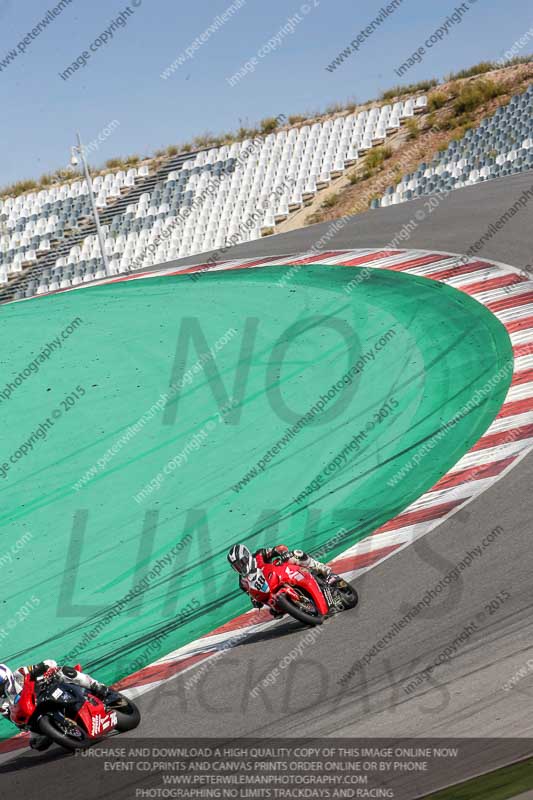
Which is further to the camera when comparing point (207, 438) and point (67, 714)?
point (207, 438)

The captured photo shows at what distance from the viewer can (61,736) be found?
23.8 ft

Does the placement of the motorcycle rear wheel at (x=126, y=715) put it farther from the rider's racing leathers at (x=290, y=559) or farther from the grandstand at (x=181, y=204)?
the grandstand at (x=181, y=204)

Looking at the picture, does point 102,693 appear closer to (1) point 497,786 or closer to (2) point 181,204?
(1) point 497,786

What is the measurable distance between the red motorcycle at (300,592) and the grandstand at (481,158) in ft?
65.3

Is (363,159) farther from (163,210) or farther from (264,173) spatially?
(163,210)

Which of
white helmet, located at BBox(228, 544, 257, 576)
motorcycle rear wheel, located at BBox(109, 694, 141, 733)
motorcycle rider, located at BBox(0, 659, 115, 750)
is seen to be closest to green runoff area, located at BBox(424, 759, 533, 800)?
motorcycle rear wheel, located at BBox(109, 694, 141, 733)

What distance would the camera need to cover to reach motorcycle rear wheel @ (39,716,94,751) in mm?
7242

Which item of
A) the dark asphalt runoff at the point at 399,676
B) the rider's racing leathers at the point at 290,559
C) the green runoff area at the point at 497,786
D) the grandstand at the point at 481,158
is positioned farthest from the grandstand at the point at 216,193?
the green runoff area at the point at 497,786

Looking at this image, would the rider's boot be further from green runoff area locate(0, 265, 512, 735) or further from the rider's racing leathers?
the rider's racing leathers

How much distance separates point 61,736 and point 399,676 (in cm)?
263

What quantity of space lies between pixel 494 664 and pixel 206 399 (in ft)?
29.2

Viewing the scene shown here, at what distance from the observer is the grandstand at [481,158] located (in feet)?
87.9

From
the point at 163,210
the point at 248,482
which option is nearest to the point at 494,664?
the point at 248,482

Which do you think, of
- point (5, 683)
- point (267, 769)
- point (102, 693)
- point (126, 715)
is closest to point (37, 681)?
point (5, 683)
